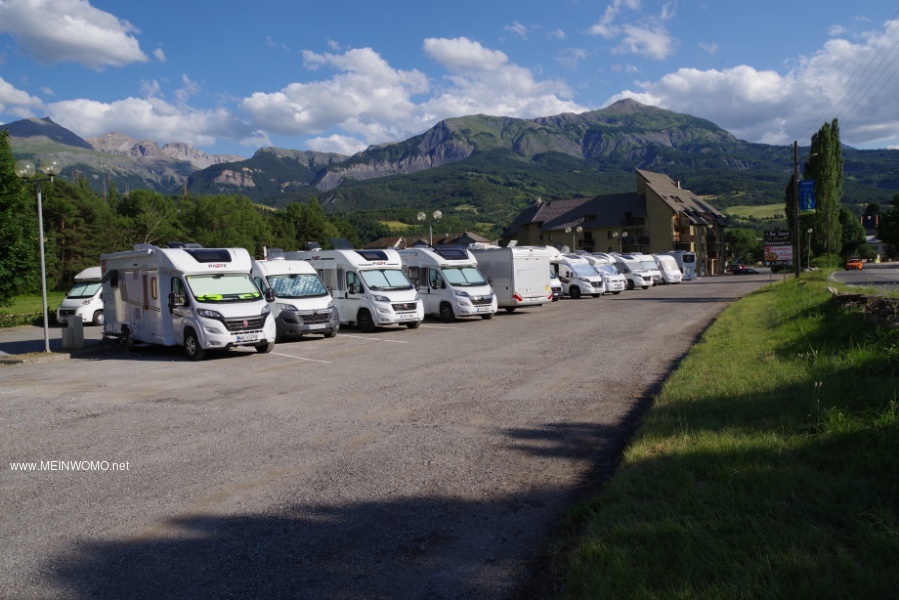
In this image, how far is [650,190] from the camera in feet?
287

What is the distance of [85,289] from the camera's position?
27.9 metres

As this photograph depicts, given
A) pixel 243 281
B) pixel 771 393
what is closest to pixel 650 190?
pixel 243 281

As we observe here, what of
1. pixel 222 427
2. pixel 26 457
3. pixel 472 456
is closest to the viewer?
pixel 472 456

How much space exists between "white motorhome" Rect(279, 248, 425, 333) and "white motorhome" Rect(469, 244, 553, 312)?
602 centimetres

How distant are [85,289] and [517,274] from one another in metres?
17.8

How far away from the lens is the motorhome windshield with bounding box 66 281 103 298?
27609 mm

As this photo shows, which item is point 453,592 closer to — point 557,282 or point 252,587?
point 252,587

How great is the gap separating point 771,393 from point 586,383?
340 centimetres

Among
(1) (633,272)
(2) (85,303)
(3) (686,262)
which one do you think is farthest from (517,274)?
(3) (686,262)

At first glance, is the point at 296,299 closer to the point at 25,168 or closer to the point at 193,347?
the point at 193,347

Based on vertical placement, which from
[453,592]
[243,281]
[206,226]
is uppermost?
[206,226]

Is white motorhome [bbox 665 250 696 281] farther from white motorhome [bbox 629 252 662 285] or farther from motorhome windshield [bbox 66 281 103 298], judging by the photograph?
motorhome windshield [bbox 66 281 103 298]

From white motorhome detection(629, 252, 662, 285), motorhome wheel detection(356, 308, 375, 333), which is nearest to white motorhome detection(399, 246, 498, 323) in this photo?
motorhome wheel detection(356, 308, 375, 333)

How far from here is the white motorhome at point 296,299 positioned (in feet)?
61.1
